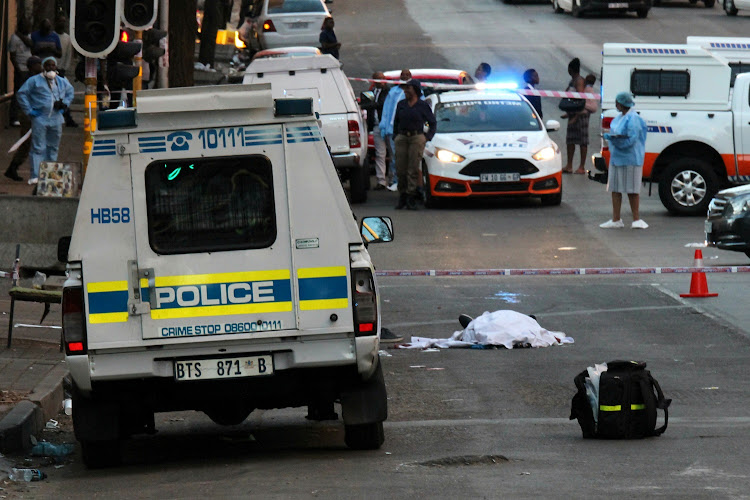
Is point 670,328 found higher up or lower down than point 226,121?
lower down

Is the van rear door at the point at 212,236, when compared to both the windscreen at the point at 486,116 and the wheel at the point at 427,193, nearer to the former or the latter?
the wheel at the point at 427,193

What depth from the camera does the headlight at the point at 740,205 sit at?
16859 millimetres

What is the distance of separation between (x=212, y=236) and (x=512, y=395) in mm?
3218

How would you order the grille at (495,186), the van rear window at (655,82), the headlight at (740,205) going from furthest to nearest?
the van rear window at (655,82) < the grille at (495,186) < the headlight at (740,205)

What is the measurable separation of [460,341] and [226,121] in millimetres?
Result: 5182

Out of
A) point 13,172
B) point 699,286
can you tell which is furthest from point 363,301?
point 13,172

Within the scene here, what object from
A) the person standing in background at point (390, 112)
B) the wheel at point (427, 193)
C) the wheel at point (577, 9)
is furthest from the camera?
the wheel at point (577, 9)

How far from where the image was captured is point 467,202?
76.4 ft

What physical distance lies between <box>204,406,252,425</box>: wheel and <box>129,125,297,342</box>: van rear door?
776 millimetres

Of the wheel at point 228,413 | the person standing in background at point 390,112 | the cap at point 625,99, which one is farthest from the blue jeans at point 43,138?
the wheel at point 228,413

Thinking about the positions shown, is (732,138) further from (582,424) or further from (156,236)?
(156,236)

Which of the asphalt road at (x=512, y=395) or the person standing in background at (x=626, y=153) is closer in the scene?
the asphalt road at (x=512, y=395)

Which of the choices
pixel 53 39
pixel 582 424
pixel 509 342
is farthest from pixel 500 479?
pixel 53 39

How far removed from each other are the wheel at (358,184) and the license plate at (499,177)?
6.51ft
